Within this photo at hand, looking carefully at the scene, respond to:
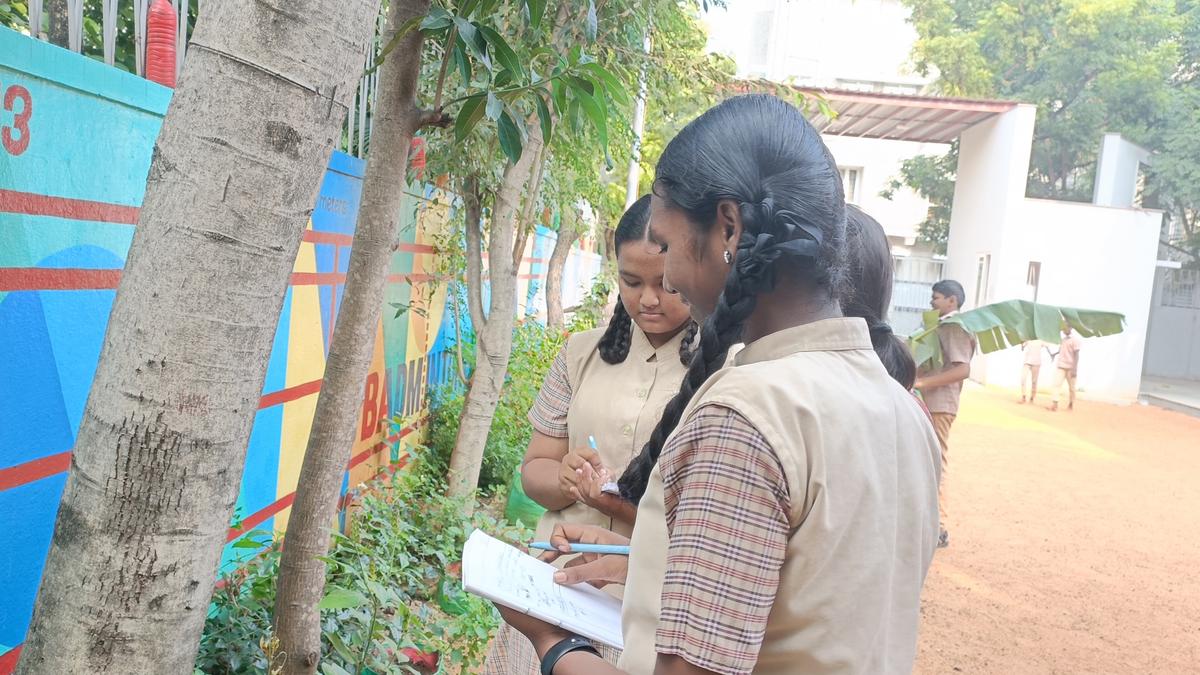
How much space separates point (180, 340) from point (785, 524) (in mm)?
730

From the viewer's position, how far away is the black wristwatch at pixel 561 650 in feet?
4.42

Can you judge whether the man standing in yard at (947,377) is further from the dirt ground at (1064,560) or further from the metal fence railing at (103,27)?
the metal fence railing at (103,27)

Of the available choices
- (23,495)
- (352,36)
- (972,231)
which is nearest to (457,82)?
(23,495)

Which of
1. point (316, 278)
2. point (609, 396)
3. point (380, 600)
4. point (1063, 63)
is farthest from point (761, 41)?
point (609, 396)

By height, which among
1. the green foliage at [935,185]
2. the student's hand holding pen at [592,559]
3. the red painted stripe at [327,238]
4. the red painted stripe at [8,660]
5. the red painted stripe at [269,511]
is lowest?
the red painted stripe at [269,511]

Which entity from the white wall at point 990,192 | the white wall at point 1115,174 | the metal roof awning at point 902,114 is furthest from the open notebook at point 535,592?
the white wall at point 1115,174

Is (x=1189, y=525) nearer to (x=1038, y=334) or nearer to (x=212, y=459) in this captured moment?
(x=1038, y=334)

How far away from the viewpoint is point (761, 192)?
1195 millimetres

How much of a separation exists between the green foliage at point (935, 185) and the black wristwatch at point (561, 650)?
2783 cm

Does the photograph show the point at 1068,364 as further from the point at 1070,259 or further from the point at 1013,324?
the point at 1013,324

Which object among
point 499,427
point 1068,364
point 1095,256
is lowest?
point 1068,364

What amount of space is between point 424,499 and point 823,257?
4.01m

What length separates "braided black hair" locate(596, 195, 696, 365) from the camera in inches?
87.3

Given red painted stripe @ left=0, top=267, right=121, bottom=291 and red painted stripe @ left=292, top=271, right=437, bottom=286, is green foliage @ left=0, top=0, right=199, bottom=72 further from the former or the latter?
red painted stripe @ left=292, top=271, right=437, bottom=286
